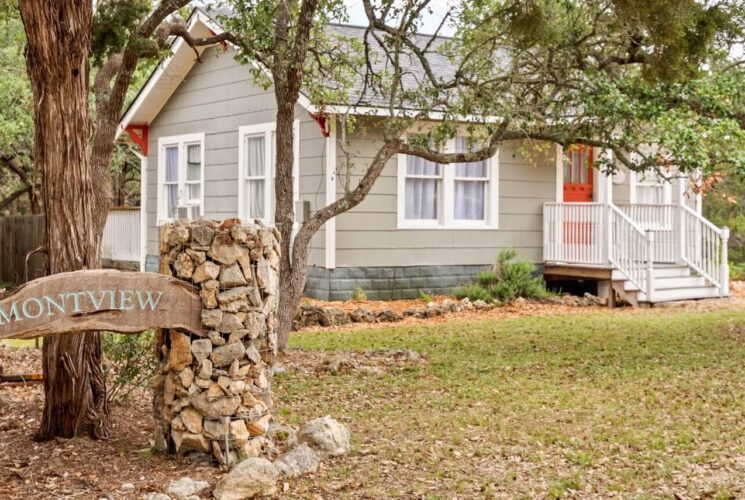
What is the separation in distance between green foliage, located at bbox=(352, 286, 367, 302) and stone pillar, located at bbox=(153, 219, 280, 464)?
30.9ft

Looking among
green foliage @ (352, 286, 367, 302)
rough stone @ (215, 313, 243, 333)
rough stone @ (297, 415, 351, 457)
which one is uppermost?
rough stone @ (215, 313, 243, 333)

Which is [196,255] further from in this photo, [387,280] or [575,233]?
[575,233]

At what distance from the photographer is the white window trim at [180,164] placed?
62.5 feet

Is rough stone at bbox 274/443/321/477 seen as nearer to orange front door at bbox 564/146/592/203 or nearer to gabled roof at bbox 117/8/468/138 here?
gabled roof at bbox 117/8/468/138

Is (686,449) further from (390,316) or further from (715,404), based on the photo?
(390,316)

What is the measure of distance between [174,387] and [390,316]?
848cm

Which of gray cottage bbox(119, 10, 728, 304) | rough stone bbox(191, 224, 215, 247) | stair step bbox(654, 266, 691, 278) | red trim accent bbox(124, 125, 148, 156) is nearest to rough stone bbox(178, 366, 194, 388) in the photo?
rough stone bbox(191, 224, 215, 247)

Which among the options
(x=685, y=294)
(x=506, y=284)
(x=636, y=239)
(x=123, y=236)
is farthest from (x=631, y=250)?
(x=123, y=236)

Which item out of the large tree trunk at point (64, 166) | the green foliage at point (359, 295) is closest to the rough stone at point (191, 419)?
the large tree trunk at point (64, 166)

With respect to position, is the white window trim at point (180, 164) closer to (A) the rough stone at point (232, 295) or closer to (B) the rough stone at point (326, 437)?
(B) the rough stone at point (326, 437)

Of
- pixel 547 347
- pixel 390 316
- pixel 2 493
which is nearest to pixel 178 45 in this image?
pixel 390 316

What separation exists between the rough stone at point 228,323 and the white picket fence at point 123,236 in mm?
15247

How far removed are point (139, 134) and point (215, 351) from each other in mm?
15311

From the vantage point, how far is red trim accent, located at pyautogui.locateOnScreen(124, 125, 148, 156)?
816 inches
